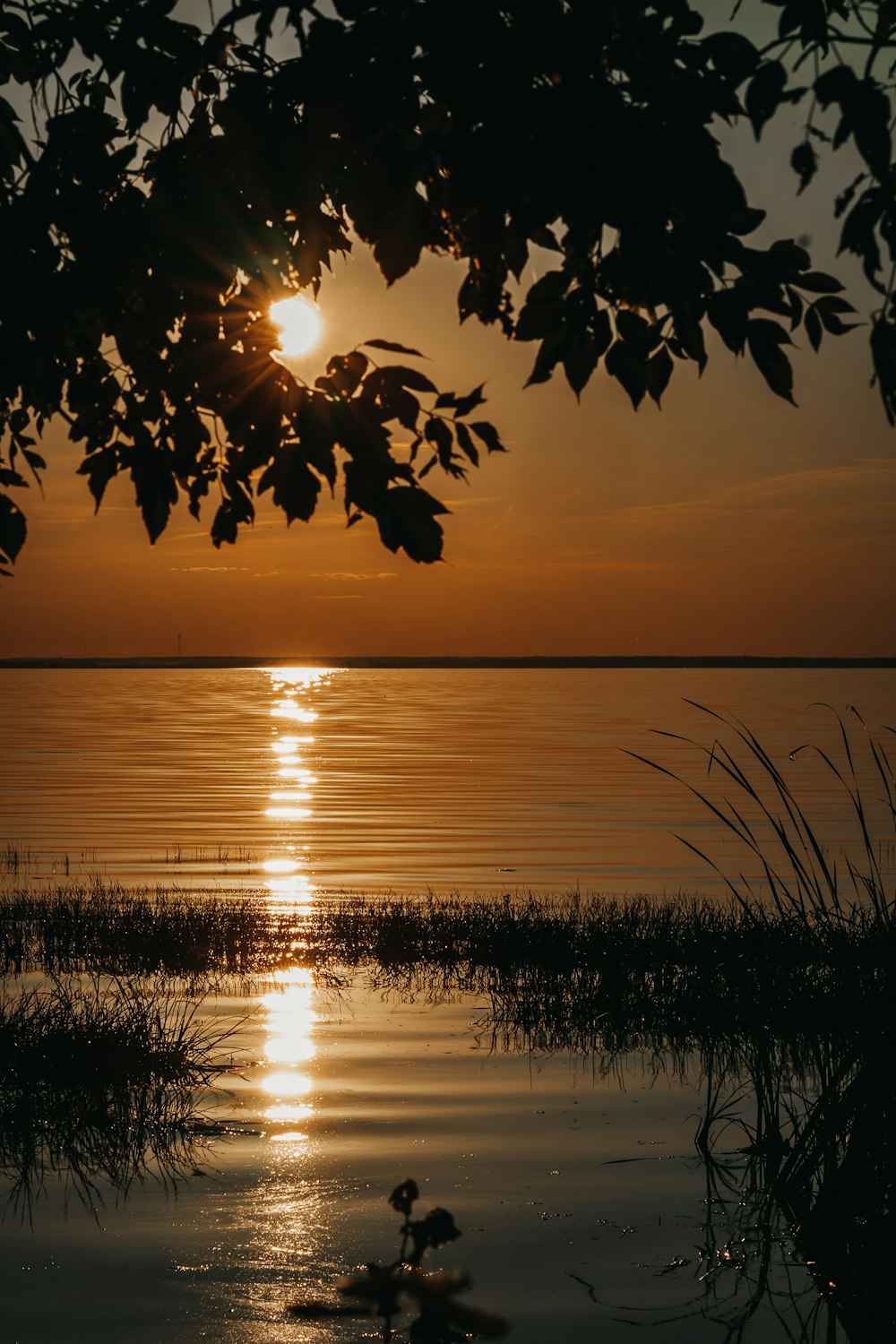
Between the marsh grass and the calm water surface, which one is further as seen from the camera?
the calm water surface

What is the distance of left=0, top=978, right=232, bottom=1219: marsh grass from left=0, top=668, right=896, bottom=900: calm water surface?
13.6m

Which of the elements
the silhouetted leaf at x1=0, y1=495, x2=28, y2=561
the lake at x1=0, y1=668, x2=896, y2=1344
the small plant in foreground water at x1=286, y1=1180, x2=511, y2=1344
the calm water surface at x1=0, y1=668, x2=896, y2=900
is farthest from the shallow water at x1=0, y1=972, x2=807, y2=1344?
the calm water surface at x1=0, y1=668, x2=896, y2=900

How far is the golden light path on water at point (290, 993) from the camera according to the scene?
33.0 ft

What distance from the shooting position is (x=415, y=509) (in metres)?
3.99

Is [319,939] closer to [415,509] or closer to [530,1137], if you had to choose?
[530,1137]

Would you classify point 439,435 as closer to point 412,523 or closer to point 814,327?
point 412,523

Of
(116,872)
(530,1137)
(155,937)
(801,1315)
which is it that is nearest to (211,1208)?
(530,1137)

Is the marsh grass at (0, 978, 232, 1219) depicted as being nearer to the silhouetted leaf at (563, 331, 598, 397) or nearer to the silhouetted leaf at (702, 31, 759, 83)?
the silhouetted leaf at (563, 331, 598, 397)

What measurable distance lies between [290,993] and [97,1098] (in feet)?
17.0

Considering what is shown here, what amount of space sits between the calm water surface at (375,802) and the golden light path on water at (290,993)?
19 centimetres

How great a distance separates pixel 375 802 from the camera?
45500mm

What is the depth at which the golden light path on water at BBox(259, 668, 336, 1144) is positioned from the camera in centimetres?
1005

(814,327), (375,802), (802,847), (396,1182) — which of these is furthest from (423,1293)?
(375,802)

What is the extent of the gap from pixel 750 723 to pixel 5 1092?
301 ft
